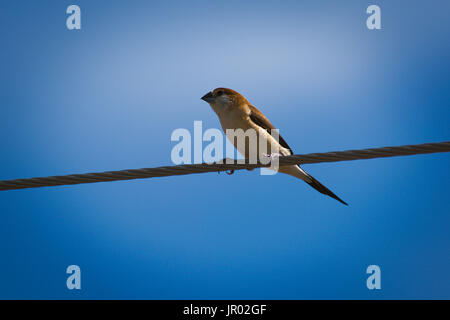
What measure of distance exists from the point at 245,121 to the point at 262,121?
18 cm

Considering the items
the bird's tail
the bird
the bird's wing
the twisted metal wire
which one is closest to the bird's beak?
the bird

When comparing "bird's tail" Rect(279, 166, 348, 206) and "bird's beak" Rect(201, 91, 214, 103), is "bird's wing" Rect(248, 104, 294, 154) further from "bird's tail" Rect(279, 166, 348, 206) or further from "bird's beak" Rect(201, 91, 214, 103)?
"bird's beak" Rect(201, 91, 214, 103)

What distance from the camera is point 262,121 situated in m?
4.65

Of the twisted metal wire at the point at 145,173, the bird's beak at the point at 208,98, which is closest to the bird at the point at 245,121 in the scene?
the bird's beak at the point at 208,98

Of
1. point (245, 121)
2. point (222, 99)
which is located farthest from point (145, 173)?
point (222, 99)

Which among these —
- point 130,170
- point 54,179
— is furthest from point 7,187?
point 130,170

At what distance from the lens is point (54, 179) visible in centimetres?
288

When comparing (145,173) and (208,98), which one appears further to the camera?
(208,98)

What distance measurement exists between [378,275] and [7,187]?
375cm

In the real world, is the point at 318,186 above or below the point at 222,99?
below

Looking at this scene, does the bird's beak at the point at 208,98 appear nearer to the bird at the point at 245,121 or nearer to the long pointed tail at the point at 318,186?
the bird at the point at 245,121

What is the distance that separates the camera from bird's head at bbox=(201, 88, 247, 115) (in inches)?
188

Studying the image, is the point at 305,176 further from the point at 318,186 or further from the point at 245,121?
the point at 245,121

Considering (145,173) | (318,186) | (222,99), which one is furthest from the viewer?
(222,99)
